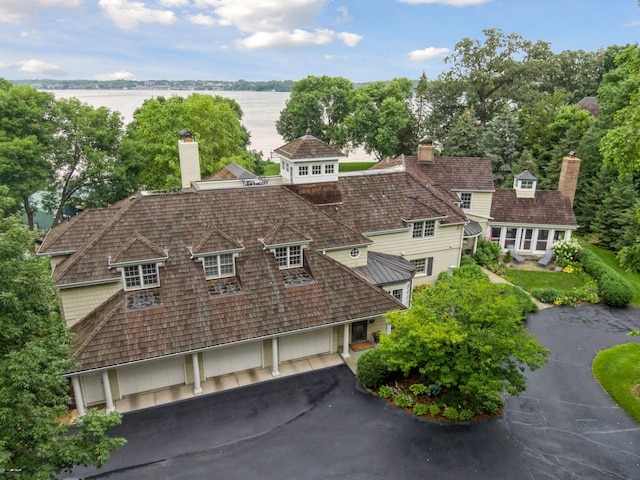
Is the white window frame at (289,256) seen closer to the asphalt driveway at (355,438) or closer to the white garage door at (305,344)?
the white garage door at (305,344)

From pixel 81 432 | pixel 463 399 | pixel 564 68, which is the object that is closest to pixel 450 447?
pixel 463 399

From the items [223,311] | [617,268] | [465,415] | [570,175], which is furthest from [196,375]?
[570,175]

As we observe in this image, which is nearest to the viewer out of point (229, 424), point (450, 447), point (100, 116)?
point (450, 447)

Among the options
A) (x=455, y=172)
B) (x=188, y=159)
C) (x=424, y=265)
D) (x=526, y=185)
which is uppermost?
(x=188, y=159)

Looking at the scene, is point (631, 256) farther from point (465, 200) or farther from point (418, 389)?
point (465, 200)

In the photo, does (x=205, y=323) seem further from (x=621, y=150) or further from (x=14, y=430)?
(x=621, y=150)

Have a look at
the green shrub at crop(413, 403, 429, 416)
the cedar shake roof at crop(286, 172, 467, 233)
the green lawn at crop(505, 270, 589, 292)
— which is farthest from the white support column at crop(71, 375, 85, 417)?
the green lawn at crop(505, 270, 589, 292)

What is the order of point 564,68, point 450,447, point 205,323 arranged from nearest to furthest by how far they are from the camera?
point 450,447
point 205,323
point 564,68
